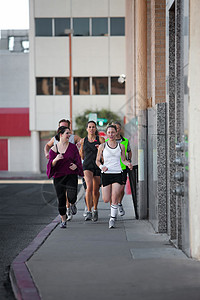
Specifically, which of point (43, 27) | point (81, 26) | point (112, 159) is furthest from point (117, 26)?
point (112, 159)

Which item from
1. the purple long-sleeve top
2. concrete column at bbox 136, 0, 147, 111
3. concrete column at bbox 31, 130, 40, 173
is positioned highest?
concrete column at bbox 136, 0, 147, 111

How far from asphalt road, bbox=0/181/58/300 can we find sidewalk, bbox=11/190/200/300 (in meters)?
0.26

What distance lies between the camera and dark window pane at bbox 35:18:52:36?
1687 inches

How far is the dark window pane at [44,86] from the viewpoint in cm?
4316

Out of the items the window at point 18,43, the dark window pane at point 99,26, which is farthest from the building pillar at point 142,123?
the window at point 18,43

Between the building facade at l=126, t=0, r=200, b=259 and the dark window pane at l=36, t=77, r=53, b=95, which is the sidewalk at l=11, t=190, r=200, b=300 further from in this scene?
the dark window pane at l=36, t=77, r=53, b=95

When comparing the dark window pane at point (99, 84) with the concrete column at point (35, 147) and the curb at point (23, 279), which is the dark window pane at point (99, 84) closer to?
the concrete column at point (35, 147)

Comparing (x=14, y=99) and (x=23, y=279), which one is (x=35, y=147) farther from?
(x=23, y=279)

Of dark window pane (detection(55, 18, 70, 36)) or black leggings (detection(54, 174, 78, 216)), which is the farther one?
dark window pane (detection(55, 18, 70, 36))

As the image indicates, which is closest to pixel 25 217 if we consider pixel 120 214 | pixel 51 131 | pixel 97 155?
pixel 120 214

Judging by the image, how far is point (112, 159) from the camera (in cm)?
1091

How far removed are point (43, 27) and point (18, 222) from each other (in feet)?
106

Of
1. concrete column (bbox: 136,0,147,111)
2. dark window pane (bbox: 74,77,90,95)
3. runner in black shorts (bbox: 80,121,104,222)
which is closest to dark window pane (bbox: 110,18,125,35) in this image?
dark window pane (bbox: 74,77,90,95)

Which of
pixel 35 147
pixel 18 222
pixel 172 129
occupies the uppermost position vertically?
pixel 172 129
